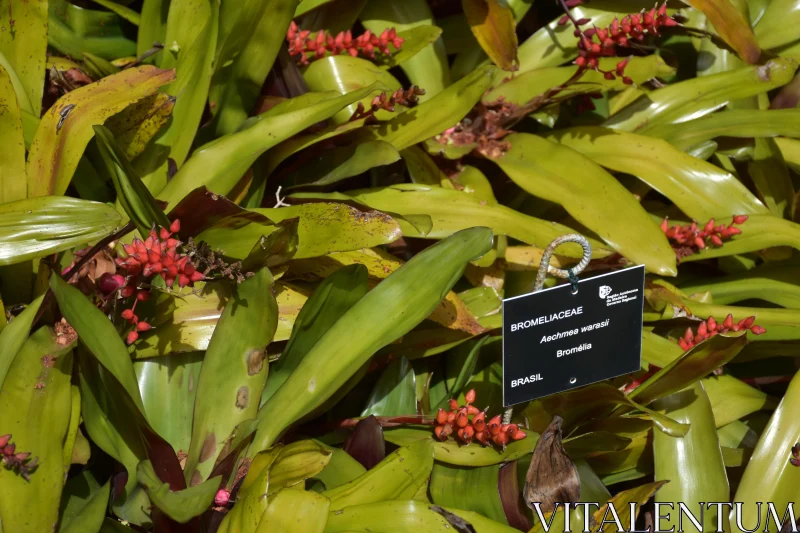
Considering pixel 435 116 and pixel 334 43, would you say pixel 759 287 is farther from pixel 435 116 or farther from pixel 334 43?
pixel 334 43

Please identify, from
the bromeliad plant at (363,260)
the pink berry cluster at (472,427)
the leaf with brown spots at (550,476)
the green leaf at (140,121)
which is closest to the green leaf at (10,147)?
the bromeliad plant at (363,260)

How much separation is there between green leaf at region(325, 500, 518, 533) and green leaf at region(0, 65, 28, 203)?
540mm

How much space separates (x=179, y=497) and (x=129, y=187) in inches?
13.9

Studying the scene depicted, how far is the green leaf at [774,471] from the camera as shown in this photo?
1.16 m

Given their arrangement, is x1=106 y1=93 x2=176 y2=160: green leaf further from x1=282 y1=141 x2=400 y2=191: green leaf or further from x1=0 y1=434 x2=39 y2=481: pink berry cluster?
x1=0 y1=434 x2=39 y2=481: pink berry cluster

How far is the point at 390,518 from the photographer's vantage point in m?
0.96

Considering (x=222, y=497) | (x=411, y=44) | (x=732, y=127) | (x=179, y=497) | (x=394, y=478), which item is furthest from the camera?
(x=732, y=127)

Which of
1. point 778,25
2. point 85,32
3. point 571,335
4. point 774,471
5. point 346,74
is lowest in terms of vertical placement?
point 774,471

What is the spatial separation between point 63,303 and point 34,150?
1.06 ft

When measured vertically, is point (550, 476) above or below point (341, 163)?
below

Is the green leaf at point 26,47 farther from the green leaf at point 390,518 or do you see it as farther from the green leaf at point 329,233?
the green leaf at point 390,518

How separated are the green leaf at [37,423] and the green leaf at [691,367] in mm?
708

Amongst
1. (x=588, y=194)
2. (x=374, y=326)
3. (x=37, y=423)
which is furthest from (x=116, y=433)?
(x=588, y=194)

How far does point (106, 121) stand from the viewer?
1.12 metres
